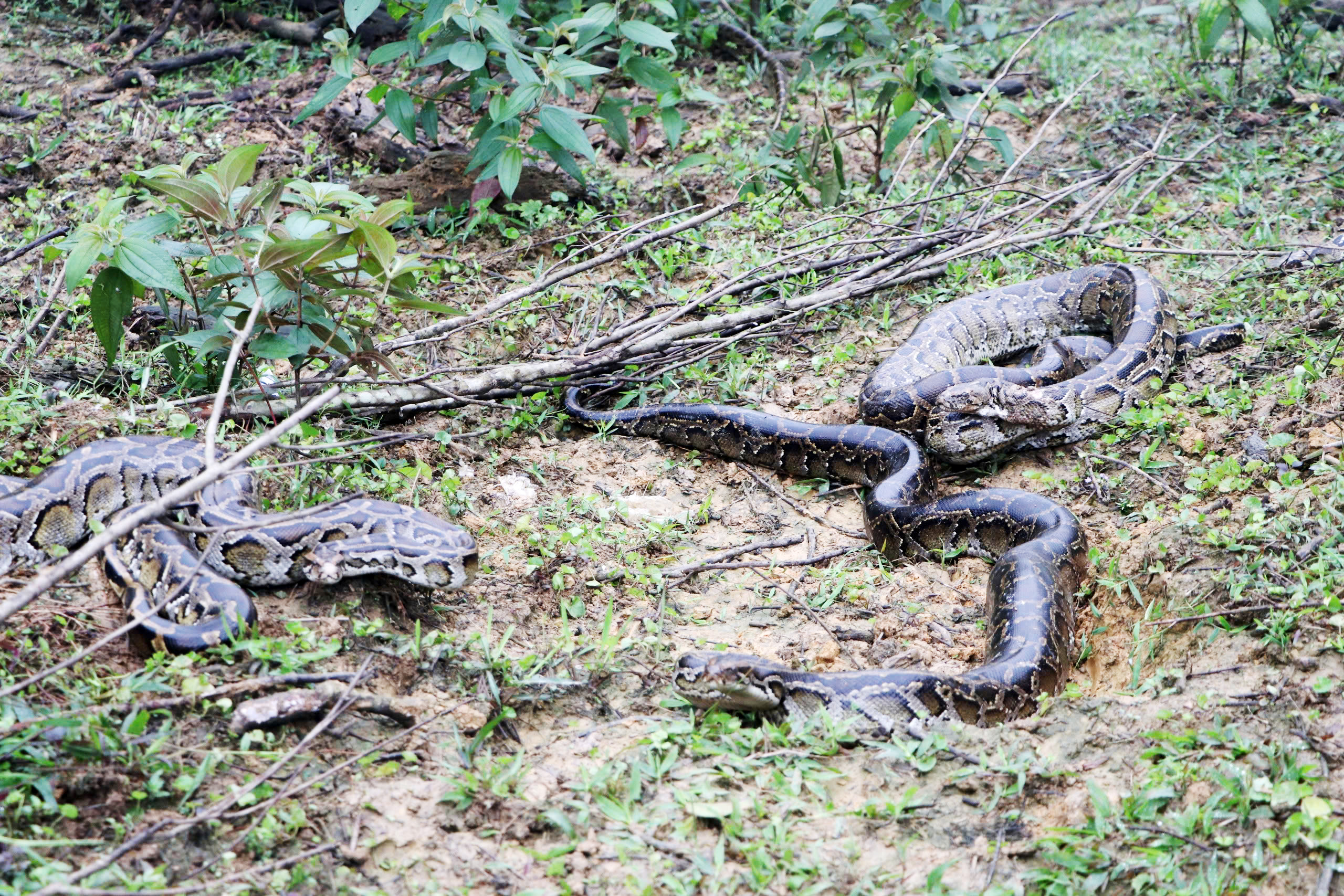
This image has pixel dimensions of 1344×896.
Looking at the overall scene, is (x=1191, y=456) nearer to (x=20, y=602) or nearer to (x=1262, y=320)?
(x=1262, y=320)

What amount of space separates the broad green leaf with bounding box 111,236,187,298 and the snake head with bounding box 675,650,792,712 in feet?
11.3

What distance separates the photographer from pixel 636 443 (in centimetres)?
758

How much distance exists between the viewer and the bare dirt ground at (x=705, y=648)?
3.87 meters

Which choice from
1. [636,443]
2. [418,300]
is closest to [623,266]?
[636,443]

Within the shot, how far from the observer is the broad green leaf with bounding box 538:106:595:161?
26.3 feet

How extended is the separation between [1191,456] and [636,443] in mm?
3633

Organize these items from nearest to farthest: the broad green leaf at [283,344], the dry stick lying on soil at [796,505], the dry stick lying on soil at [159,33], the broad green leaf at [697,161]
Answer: the broad green leaf at [283,344], the dry stick lying on soil at [796,505], the broad green leaf at [697,161], the dry stick lying on soil at [159,33]

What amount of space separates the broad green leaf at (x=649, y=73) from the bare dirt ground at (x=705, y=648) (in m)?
1.87

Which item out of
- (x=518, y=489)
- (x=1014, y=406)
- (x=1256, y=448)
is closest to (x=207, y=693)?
(x=518, y=489)

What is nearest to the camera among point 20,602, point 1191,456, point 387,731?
point 20,602

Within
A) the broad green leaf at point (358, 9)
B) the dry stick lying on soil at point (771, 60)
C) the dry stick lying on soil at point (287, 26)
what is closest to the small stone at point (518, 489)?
the broad green leaf at point (358, 9)

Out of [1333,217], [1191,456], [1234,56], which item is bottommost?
[1191,456]

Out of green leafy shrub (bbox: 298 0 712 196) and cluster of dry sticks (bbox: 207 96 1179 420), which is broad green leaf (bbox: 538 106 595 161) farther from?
cluster of dry sticks (bbox: 207 96 1179 420)

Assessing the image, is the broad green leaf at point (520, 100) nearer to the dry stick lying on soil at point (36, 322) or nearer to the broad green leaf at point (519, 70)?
the broad green leaf at point (519, 70)
